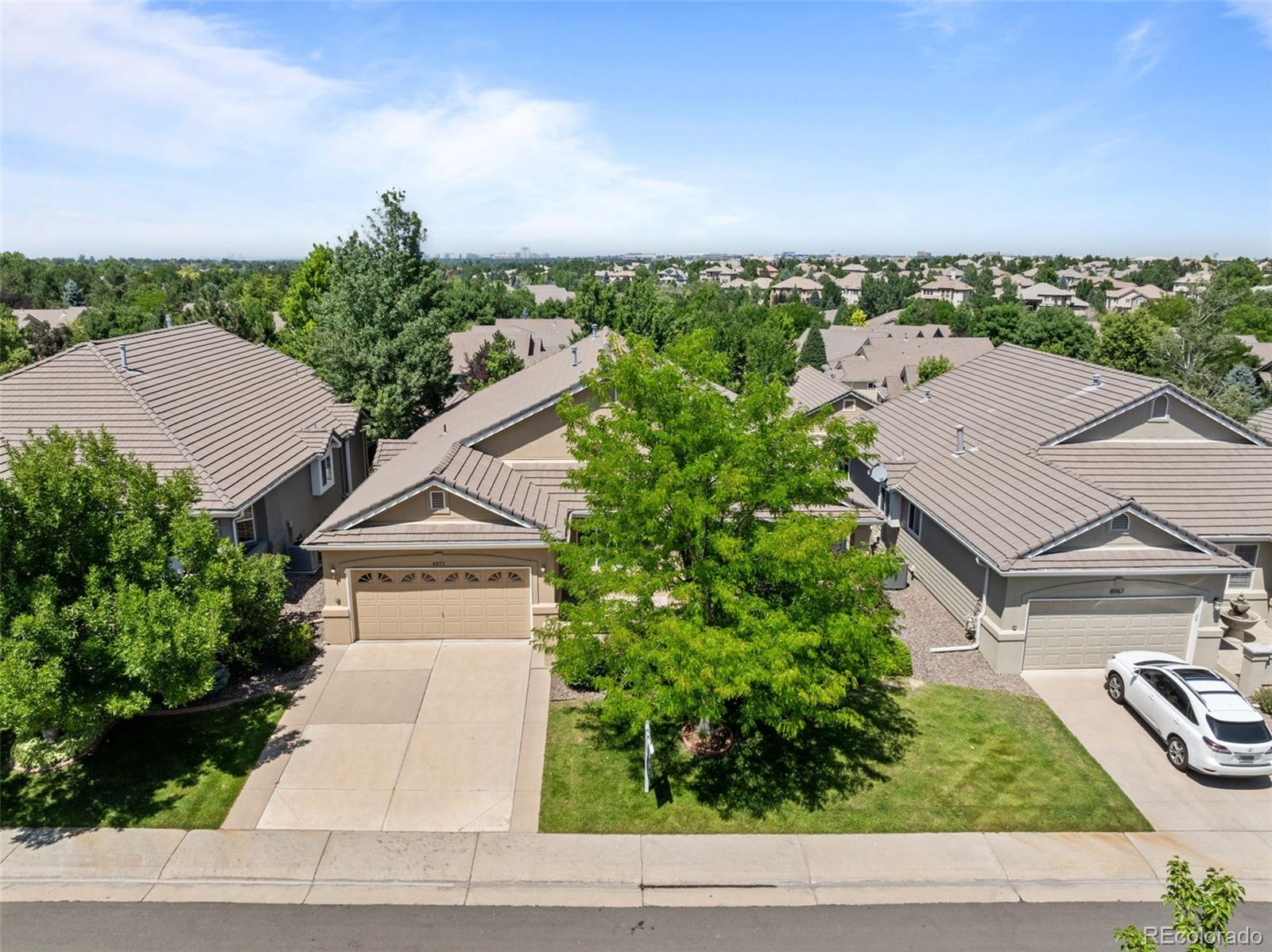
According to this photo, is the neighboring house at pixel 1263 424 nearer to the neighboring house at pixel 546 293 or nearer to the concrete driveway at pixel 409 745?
the concrete driveway at pixel 409 745

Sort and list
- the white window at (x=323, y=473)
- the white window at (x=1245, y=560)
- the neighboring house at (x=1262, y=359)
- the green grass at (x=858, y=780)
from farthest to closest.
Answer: the neighboring house at (x=1262, y=359), the white window at (x=323, y=473), the white window at (x=1245, y=560), the green grass at (x=858, y=780)

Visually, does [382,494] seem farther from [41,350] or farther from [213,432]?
[41,350]

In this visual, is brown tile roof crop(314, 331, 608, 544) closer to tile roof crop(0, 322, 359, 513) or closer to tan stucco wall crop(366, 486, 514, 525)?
tan stucco wall crop(366, 486, 514, 525)

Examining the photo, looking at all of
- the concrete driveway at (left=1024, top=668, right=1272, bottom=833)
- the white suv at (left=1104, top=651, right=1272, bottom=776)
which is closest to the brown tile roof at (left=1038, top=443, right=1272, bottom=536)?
the white suv at (left=1104, top=651, right=1272, bottom=776)

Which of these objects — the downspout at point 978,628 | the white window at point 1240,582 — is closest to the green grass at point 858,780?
the downspout at point 978,628

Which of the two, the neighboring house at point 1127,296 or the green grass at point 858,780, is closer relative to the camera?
the green grass at point 858,780

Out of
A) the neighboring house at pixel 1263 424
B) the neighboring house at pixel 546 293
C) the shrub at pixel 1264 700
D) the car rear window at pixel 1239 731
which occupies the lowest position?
the shrub at pixel 1264 700

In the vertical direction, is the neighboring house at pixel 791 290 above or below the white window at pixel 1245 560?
above

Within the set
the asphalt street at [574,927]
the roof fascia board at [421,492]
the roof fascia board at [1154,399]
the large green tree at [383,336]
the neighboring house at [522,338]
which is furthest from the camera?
the neighboring house at [522,338]
